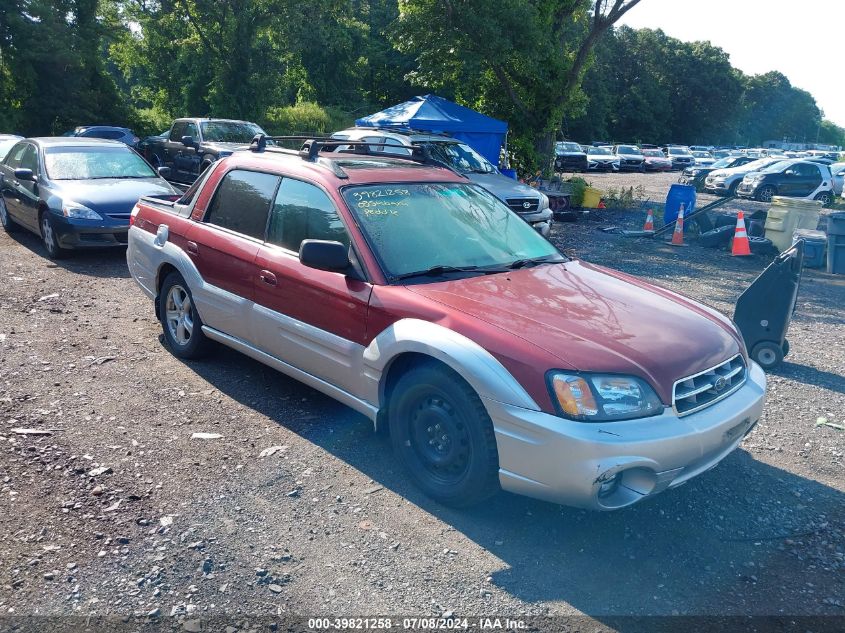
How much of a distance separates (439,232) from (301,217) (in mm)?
930

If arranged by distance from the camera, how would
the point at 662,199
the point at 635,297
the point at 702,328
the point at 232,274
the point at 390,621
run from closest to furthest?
1. the point at 390,621
2. the point at 702,328
3. the point at 635,297
4. the point at 232,274
5. the point at 662,199

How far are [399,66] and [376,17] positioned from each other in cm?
434

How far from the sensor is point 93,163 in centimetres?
1075

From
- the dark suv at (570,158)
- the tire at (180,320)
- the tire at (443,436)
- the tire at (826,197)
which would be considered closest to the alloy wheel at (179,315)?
the tire at (180,320)

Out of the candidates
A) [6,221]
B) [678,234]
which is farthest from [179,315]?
[678,234]

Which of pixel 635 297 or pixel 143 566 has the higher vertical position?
pixel 635 297

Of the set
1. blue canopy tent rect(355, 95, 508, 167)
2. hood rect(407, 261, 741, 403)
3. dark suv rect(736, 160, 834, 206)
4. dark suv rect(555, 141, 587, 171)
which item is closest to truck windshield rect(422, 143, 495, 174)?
blue canopy tent rect(355, 95, 508, 167)

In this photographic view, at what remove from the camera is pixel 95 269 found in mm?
9547

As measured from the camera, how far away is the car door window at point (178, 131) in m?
17.9

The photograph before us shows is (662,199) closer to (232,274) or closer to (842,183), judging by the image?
(842,183)

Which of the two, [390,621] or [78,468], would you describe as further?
[78,468]

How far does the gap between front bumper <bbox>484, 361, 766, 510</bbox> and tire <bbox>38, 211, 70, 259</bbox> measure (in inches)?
324

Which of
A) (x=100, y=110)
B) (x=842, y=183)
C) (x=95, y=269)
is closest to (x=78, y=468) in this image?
(x=95, y=269)

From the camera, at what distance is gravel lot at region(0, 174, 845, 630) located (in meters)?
3.24
